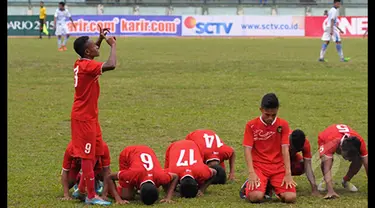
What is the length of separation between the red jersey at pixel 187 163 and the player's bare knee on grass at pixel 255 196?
64cm

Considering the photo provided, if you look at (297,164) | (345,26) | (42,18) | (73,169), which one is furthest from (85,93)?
(345,26)

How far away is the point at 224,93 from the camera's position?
55.3 ft

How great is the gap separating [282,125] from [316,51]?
24.2 m

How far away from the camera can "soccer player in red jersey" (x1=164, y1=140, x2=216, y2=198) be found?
791cm

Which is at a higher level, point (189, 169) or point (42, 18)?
point (42, 18)

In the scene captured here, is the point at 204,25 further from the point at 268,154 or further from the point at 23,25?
the point at 268,154

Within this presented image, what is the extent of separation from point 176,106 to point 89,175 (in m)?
7.41

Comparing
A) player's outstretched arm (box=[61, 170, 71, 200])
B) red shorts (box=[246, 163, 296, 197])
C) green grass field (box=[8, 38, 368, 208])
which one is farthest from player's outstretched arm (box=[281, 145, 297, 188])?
player's outstretched arm (box=[61, 170, 71, 200])

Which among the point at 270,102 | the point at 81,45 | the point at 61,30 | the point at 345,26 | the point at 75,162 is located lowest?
the point at 75,162

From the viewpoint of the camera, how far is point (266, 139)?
7.87 meters

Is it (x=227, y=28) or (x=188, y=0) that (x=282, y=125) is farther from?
(x=188, y=0)

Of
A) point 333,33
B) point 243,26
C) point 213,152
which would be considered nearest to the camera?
point 213,152

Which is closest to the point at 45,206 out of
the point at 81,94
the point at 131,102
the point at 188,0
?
the point at 81,94

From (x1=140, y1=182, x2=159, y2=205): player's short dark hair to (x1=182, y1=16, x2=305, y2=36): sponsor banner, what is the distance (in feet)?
135
